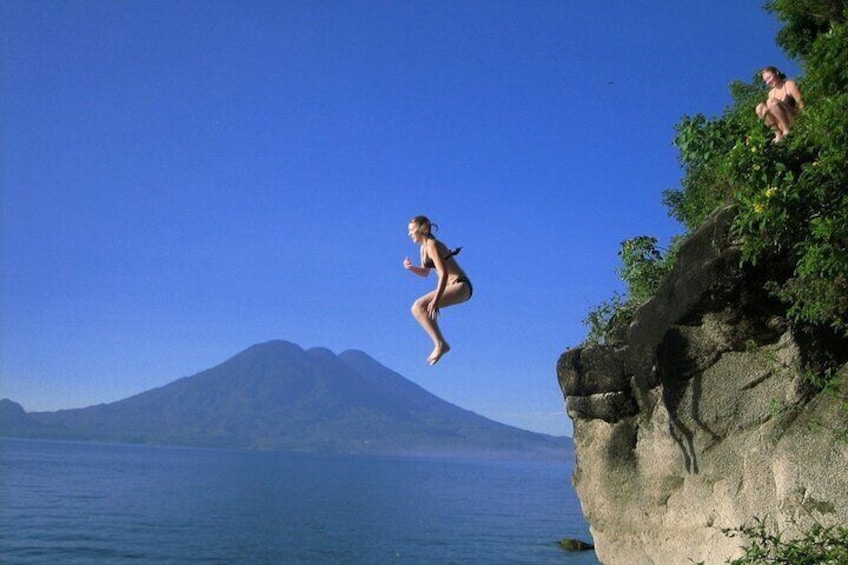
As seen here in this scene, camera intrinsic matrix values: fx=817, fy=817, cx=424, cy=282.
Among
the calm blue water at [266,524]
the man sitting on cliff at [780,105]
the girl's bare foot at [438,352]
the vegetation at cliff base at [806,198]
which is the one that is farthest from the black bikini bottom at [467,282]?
the calm blue water at [266,524]

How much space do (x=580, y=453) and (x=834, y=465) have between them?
18.3ft

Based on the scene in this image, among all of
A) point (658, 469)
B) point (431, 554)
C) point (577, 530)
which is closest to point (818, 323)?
point (658, 469)

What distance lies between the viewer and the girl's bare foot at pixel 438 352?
363 inches

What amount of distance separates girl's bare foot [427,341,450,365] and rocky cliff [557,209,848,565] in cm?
383

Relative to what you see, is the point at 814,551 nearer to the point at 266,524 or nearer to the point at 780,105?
the point at 780,105

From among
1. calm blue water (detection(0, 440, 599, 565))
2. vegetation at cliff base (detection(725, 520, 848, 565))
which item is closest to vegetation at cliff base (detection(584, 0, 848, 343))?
vegetation at cliff base (detection(725, 520, 848, 565))

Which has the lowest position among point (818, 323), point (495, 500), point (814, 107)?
point (495, 500)

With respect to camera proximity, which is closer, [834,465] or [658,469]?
[834,465]

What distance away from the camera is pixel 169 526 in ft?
217

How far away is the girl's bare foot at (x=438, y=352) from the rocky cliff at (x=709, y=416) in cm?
383

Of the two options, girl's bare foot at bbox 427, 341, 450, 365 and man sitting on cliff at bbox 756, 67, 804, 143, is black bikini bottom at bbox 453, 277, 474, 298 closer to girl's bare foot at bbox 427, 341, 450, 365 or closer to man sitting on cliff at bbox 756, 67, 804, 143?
girl's bare foot at bbox 427, 341, 450, 365

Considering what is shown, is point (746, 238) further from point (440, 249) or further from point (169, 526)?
point (169, 526)

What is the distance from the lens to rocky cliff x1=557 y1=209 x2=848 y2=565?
32.3 feet

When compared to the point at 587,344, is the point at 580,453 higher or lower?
lower
